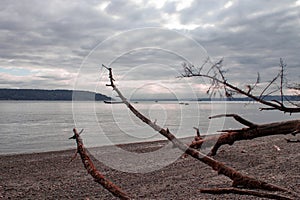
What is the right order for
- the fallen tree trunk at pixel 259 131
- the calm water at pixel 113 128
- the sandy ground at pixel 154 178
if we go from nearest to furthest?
the fallen tree trunk at pixel 259 131 < the calm water at pixel 113 128 < the sandy ground at pixel 154 178

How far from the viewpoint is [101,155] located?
2302 cm

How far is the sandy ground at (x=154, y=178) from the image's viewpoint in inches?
446

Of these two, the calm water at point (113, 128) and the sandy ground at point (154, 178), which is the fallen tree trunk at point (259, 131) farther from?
the sandy ground at point (154, 178)

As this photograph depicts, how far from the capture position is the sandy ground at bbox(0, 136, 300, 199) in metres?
11.3


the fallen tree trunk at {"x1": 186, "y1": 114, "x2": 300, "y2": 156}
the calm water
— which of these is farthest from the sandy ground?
the fallen tree trunk at {"x1": 186, "y1": 114, "x2": 300, "y2": 156}

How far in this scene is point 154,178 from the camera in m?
13.4

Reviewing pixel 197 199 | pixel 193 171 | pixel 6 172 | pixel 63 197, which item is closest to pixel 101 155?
pixel 6 172

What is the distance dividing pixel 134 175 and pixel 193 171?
2.47m

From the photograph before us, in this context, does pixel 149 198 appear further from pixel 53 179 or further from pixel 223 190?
pixel 223 190

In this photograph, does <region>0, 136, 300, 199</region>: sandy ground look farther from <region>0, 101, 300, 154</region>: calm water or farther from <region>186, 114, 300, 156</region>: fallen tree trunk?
<region>186, 114, 300, 156</region>: fallen tree trunk

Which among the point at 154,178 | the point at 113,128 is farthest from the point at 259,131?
the point at 113,128

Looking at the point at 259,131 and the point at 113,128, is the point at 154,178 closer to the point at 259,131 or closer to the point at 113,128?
the point at 259,131

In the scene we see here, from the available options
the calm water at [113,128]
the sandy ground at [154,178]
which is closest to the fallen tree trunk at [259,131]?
the calm water at [113,128]

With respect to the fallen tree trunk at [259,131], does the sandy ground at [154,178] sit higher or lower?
lower
